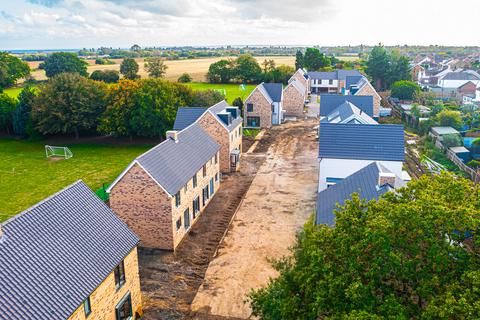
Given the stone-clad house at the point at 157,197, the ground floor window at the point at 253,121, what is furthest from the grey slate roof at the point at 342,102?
the stone-clad house at the point at 157,197

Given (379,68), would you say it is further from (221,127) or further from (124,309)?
(124,309)

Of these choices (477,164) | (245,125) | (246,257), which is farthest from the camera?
(245,125)

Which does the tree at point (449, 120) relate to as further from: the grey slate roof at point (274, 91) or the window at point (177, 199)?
the window at point (177, 199)

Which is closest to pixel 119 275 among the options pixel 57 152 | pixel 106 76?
pixel 57 152

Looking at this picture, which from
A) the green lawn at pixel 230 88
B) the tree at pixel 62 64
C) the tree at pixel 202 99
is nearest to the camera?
the tree at pixel 202 99

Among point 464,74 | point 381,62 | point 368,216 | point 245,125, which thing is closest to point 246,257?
point 368,216

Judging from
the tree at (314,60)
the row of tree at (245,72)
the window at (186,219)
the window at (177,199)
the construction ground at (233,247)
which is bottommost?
the construction ground at (233,247)

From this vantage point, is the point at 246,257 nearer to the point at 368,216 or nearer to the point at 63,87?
the point at 368,216

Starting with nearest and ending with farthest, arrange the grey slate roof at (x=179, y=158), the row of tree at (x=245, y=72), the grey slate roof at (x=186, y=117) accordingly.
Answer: the grey slate roof at (x=179, y=158), the grey slate roof at (x=186, y=117), the row of tree at (x=245, y=72)
